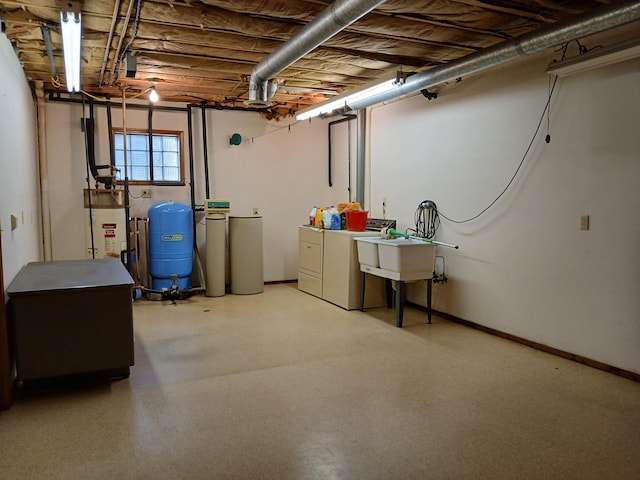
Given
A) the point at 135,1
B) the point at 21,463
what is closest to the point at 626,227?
the point at 135,1

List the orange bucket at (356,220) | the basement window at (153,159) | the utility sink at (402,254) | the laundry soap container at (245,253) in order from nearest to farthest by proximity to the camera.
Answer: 1. the utility sink at (402,254)
2. the orange bucket at (356,220)
3. the basement window at (153,159)
4. the laundry soap container at (245,253)

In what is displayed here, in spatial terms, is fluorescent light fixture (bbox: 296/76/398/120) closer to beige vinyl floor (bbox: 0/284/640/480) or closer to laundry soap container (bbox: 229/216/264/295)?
laundry soap container (bbox: 229/216/264/295)

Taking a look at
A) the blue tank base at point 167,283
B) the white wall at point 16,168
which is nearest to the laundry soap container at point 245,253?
the blue tank base at point 167,283

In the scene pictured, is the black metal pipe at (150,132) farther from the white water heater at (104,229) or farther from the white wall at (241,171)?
the white water heater at (104,229)

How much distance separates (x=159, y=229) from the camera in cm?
581

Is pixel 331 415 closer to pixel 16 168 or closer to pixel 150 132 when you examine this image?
pixel 16 168

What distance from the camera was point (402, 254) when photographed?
4586mm

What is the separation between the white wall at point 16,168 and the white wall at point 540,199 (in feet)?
12.8

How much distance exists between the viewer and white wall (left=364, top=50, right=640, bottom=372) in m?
3.41

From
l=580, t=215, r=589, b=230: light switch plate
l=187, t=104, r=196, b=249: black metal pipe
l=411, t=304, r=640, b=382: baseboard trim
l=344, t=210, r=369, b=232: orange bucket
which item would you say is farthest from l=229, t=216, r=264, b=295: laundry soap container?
l=580, t=215, r=589, b=230: light switch plate

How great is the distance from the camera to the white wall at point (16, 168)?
3213 millimetres

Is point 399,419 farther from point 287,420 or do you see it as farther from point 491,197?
point 491,197

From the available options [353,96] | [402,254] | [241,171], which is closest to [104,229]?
[241,171]

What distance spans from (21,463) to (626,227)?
396 cm
